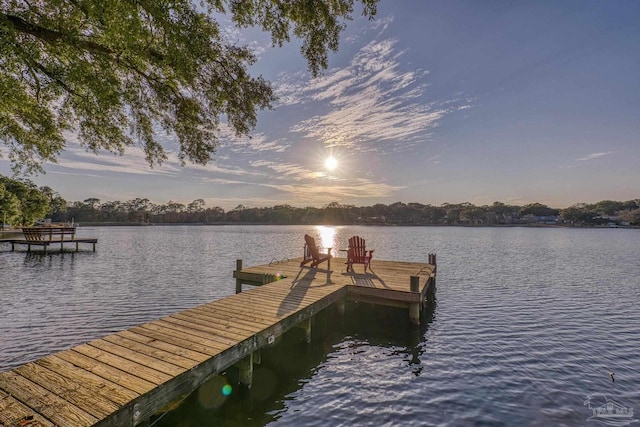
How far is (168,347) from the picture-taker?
4.57 metres

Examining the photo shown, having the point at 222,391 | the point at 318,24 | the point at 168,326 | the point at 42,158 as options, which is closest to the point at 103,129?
the point at 42,158

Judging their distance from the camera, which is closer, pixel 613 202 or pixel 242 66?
pixel 242 66

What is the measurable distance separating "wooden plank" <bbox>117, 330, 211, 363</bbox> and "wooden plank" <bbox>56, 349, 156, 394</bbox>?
701mm

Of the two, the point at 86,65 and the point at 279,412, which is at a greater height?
the point at 86,65

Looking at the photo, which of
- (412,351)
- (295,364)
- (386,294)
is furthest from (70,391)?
(386,294)

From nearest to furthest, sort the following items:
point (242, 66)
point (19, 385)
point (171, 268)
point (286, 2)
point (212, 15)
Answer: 1. point (19, 385)
2. point (286, 2)
3. point (212, 15)
4. point (242, 66)
5. point (171, 268)

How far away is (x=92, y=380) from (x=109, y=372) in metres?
0.21

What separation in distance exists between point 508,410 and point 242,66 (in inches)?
340

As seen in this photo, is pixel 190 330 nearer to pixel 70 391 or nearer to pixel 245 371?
pixel 245 371

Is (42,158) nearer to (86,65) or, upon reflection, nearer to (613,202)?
(86,65)

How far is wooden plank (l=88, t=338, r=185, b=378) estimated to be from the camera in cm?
387

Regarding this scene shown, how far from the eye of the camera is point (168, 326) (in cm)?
551

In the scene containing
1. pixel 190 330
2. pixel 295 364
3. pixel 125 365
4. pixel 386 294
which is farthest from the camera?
pixel 386 294

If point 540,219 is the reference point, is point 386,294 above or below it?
below
